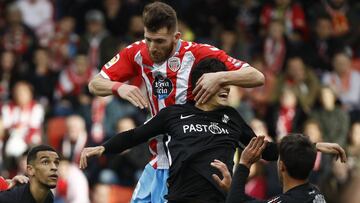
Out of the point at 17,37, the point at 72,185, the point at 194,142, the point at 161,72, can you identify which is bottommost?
the point at 72,185

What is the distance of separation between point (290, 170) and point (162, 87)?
1.75 metres

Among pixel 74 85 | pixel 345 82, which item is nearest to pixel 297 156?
pixel 345 82

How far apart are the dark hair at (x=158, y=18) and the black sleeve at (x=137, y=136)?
734 millimetres

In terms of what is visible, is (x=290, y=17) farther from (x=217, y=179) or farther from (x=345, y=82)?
(x=217, y=179)

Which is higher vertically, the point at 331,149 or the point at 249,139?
the point at 249,139

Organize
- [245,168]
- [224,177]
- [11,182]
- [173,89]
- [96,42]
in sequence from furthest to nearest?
[96,42]
[11,182]
[173,89]
[224,177]
[245,168]

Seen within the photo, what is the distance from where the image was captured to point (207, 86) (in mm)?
7980

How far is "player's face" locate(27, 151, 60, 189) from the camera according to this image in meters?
8.63

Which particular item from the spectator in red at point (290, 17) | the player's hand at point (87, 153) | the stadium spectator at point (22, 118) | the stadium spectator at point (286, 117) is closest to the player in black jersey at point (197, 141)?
the player's hand at point (87, 153)

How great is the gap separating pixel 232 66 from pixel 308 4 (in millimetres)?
10724

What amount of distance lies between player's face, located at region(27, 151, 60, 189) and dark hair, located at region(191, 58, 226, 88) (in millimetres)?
1398

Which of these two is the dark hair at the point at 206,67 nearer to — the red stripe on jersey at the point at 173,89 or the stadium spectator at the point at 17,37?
the red stripe on jersey at the point at 173,89

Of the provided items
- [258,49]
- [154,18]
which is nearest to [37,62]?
[258,49]

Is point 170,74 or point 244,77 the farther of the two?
point 170,74
